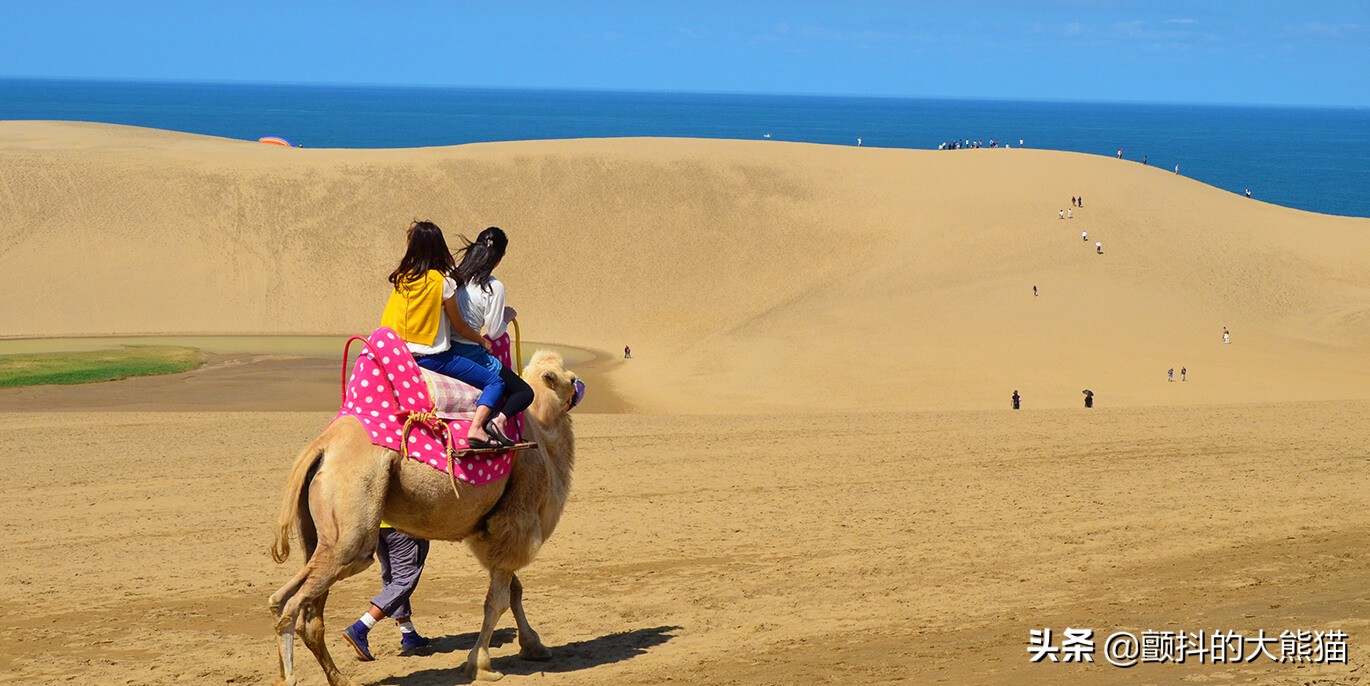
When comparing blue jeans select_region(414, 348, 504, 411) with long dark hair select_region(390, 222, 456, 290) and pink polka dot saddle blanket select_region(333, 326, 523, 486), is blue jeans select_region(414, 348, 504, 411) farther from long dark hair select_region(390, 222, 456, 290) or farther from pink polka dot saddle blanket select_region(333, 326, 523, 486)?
long dark hair select_region(390, 222, 456, 290)

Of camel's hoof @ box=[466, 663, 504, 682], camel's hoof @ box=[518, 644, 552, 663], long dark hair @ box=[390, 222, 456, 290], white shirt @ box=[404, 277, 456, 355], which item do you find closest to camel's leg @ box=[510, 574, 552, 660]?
camel's hoof @ box=[518, 644, 552, 663]

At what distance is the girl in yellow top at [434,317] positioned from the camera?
851 centimetres

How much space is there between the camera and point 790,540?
1360 cm

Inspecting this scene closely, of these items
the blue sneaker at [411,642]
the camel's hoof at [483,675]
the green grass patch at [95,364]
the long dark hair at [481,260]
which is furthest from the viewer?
the green grass patch at [95,364]

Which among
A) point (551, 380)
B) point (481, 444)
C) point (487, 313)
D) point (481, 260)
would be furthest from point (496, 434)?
point (481, 260)

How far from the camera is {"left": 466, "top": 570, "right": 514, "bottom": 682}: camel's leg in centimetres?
903

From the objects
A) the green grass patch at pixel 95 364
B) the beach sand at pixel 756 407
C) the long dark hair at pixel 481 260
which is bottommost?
the green grass patch at pixel 95 364

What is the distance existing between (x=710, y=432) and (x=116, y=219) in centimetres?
3891

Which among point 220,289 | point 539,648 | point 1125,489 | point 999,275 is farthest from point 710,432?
point 220,289

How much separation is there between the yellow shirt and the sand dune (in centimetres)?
2620

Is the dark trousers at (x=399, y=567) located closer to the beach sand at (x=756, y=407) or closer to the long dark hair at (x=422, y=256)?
the beach sand at (x=756, y=407)

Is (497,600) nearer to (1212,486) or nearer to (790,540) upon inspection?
(790,540)

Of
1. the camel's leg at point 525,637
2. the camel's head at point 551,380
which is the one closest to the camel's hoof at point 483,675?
the camel's leg at point 525,637

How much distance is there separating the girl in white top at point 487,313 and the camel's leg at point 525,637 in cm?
132
